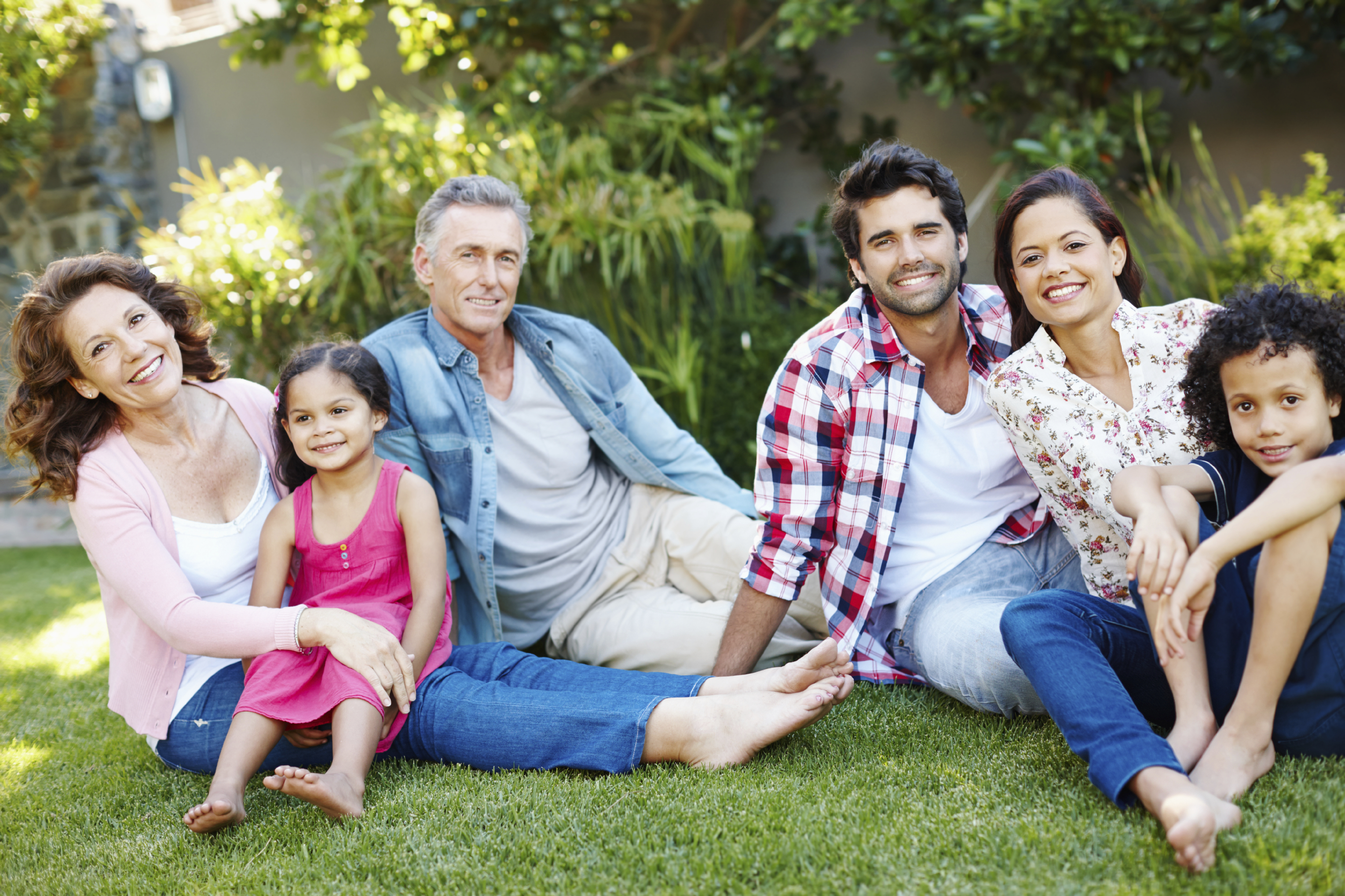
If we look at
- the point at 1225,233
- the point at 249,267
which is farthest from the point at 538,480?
the point at 1225,233

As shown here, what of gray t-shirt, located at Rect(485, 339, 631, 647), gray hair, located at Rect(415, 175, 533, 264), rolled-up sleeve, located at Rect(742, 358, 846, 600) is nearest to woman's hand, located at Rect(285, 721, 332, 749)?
gray t-shirt, located at Rect(485, 339, 631, 647)

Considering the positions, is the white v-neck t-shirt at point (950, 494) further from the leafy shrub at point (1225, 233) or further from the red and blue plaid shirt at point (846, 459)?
the leafy shrub at point (1225, 233)

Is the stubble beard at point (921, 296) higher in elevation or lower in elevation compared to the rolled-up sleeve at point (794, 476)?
higher

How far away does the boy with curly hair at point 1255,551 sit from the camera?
159 centimetres

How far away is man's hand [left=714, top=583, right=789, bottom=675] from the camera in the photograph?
237cm

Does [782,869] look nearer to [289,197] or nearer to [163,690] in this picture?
[163,690]

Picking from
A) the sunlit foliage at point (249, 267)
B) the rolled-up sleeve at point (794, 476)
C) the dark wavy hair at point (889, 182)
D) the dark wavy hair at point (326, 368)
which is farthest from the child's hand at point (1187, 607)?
the sunlit foliage at point (249, 267)

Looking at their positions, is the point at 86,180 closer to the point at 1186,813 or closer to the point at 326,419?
the point at 326,419

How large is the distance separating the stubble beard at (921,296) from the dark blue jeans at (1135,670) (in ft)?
2.45

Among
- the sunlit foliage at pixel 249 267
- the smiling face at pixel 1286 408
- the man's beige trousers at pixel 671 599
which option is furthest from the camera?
the sunlit foliage at pixel 249 267

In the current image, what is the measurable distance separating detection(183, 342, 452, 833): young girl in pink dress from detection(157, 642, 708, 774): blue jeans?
9 cm

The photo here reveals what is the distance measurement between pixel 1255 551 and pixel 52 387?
2487mm

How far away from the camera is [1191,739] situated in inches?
66.4

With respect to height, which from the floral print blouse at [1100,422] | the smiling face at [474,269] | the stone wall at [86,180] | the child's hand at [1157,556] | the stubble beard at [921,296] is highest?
the stone wall at [86,180]
